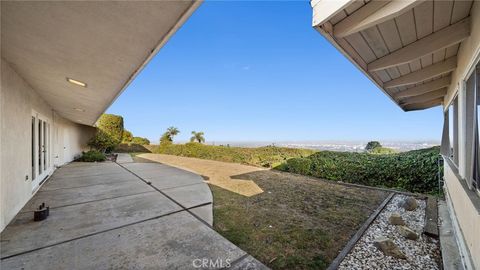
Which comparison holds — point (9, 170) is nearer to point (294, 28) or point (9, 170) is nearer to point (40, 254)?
point (40, 254)

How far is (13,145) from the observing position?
346cm

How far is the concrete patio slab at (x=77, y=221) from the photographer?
8.75 feet

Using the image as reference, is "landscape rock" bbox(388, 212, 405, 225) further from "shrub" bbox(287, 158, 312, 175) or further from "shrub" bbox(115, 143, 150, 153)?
"shrub" bbox(115, 143, 150, 153)

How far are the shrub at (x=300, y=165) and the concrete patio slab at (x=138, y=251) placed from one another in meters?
5.73

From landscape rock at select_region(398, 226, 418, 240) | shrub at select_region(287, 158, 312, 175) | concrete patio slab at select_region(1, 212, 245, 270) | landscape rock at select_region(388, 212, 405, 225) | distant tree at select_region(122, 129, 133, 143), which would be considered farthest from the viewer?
distant tree at select_region(122, 129, 133, 143)

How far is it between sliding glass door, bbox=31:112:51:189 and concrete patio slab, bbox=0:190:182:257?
245 cm

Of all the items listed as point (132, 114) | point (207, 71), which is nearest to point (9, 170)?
point (207, 71)

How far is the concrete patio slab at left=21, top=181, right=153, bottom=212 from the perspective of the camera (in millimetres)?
4191

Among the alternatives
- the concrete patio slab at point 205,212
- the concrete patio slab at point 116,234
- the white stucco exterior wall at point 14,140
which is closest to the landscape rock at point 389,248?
the concrete patio slab at point 116,234

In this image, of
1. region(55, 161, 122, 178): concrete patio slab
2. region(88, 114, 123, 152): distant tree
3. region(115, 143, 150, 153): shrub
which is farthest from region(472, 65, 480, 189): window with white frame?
region(115, 143, 150, 153): shrub

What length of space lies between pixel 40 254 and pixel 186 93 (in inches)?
920

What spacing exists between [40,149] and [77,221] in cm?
475

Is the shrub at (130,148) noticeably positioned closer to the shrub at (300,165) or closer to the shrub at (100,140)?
A: the shrub at (100,140)

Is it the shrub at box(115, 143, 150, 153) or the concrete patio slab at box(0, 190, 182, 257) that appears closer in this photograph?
the concrete patio slab at box(0, 190, 182, 257)
